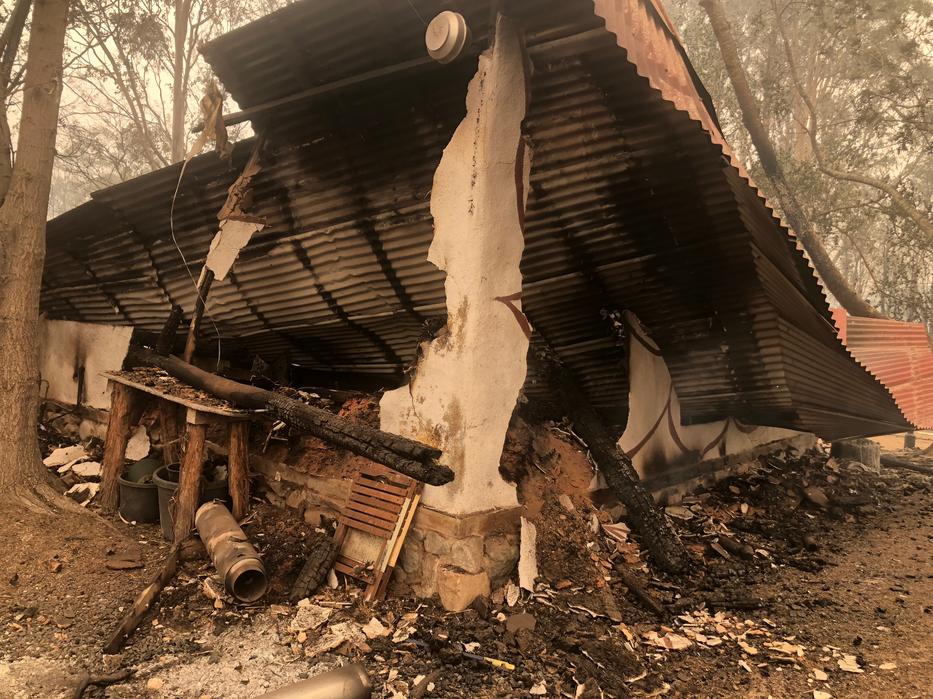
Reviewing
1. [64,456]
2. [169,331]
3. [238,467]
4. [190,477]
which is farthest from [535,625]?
[64,456]

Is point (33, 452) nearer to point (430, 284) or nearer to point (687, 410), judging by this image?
point (430, 284)

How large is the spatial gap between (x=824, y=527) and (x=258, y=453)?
21.9 ft

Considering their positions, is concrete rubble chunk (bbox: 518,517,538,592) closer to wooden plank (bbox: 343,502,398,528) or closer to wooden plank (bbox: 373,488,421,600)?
wooden plank (bbox: 373,488,421,600)

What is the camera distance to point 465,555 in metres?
4.36

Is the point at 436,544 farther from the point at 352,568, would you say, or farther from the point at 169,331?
the point at 169,331

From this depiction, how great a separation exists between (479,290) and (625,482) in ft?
8.39

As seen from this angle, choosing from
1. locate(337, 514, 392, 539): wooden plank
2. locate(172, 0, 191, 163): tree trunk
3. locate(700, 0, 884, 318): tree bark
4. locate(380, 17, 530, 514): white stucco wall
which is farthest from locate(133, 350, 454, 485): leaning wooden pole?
locate(172, 0, 191, 163): tree trunk

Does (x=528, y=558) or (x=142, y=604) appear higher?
(x=528, y=558)

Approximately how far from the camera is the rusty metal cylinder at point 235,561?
4277 mm

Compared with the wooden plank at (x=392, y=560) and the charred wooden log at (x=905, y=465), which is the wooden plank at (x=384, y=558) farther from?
the charred wooden log at (x=905, y=465)

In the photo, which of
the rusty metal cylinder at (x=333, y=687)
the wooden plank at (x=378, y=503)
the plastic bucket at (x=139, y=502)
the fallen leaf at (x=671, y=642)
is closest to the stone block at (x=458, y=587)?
the wooden plank at (x=378, y=503)

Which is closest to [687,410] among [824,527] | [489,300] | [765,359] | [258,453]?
[765,359]

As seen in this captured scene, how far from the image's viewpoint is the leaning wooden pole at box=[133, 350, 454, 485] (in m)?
4.26

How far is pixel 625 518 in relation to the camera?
19.9ft
